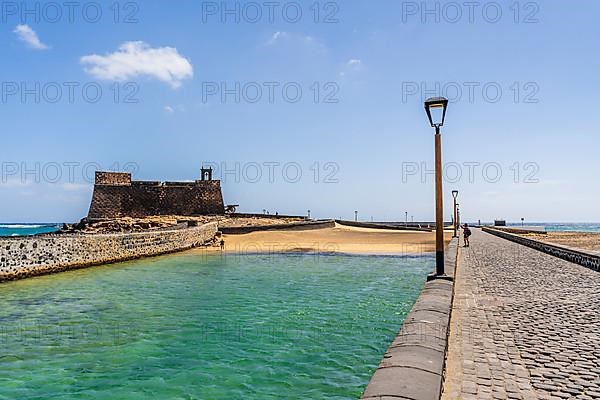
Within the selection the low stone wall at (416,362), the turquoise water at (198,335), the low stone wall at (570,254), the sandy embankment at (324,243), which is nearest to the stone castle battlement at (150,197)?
the sandy embankment at (324,243)

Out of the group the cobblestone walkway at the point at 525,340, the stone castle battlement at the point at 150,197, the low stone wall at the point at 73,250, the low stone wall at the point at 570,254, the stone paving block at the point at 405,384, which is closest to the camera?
the stone paving block at the point at 405,384

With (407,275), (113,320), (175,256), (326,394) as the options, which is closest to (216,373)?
(326,394)

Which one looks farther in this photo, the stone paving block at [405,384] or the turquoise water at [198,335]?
the turquoise water at [198,335]

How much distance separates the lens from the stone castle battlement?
52.4 meters

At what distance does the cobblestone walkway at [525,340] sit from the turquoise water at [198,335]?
1487 mm

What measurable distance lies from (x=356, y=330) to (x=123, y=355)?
4275 millimetres

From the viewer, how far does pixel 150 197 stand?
54.8 meters

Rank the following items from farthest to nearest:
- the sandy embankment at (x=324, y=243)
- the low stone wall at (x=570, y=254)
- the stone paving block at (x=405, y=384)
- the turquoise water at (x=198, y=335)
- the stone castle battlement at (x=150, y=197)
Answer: the stone castle battlement at (x=150, y=197) → the sandy embankment at (x=324, y=243) → the low stone wall at (x=570, y=254) → the turquoise water at (x=198, y=335) → the stone paving block at (x=405, y=384)

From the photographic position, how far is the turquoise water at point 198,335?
6309mm

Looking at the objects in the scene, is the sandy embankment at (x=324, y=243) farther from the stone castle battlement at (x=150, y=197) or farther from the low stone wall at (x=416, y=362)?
the low stone wall at (x=416, y=362)

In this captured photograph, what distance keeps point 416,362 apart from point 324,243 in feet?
106

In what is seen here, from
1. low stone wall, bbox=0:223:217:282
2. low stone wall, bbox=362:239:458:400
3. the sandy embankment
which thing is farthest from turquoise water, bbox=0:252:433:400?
the sandy embankment

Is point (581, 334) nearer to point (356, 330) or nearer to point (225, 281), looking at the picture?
point (356, 330)

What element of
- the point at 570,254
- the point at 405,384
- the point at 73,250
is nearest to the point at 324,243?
the point at 73,250
